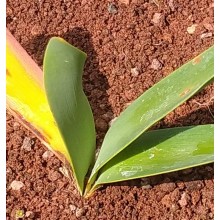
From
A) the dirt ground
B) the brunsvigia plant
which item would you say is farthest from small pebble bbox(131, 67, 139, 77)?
the brunsvigia plant

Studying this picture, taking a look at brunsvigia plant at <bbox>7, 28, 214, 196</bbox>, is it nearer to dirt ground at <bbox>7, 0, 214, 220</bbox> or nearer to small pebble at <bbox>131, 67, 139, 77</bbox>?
dirt ground at <bbox>7, 0, 214, 220</bbox>

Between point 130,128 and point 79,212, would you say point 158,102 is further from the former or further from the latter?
point 79,212

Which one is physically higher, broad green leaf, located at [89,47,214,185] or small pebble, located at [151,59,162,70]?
broad green leaf, located at [89,47,214,185]

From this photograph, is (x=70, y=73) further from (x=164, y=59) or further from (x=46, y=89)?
(x=164, y=59)

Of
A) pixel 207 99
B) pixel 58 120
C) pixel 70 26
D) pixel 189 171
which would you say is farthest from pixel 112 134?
pixel 70 26

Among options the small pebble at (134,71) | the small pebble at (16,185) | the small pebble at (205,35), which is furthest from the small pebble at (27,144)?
the small pebble at (205,35)

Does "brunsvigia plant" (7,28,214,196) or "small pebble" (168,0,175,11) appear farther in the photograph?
"small pebble" (168,0,175,11)
